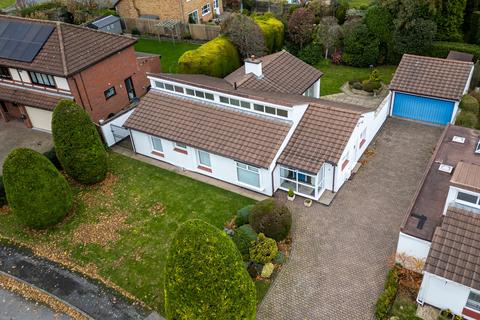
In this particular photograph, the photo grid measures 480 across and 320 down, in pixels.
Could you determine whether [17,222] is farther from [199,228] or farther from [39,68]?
[199,228]

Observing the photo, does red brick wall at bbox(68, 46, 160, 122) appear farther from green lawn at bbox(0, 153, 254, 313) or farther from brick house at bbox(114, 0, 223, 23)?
brick house at bbox(114, 0, 223, 23)

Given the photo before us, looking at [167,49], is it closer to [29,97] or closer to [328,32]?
[328,32]

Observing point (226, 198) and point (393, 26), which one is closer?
point (226, 198)

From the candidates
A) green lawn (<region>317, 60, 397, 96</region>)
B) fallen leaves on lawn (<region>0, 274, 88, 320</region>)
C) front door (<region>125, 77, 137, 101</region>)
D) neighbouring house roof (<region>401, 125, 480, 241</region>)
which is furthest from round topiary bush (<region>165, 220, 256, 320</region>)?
green lawn (<region>317, 60, 397, 96</region>)

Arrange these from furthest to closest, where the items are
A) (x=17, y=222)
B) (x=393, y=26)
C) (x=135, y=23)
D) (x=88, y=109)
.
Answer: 1. (x=135, y=23)
2. (x=393, y=26)
3. (x=88, y=109)
4. (x=17, y=222)

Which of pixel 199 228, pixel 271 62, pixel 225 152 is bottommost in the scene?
pixel 225 152

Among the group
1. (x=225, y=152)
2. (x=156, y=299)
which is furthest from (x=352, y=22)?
(x=156, y=299)
